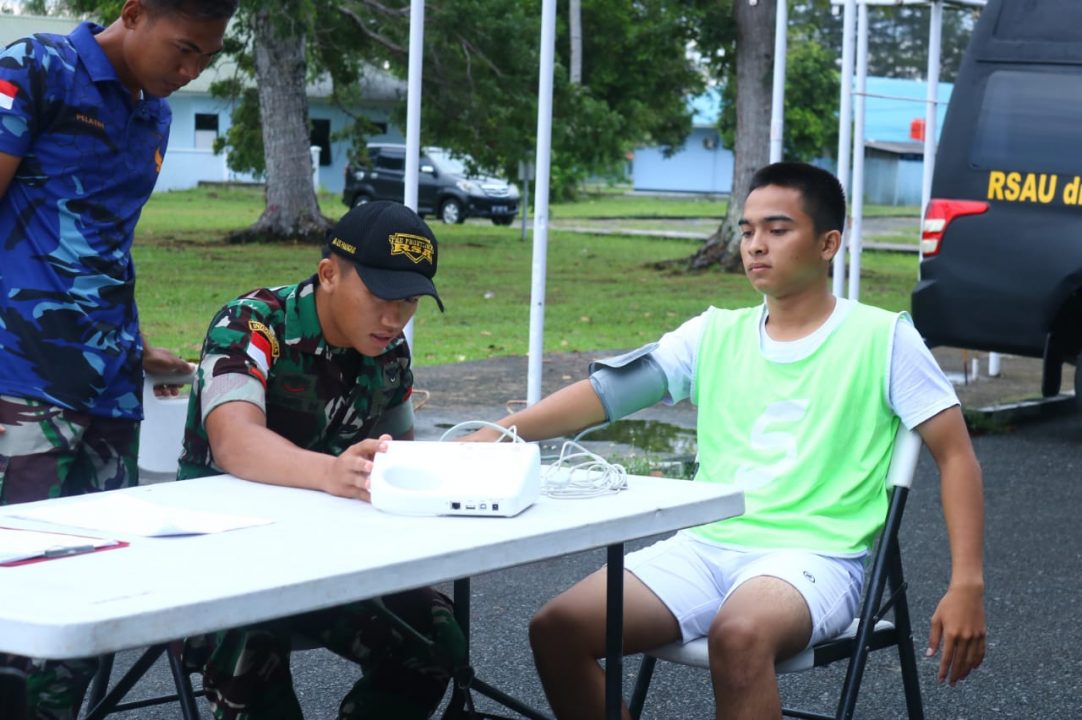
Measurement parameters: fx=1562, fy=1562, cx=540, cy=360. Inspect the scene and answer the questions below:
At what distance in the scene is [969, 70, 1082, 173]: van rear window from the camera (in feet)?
28.0

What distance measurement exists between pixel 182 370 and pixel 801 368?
4.49 ft

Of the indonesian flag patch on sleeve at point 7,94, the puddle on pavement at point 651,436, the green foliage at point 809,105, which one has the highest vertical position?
the green foliage at point 809,105

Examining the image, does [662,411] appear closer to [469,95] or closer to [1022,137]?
[1022,137]

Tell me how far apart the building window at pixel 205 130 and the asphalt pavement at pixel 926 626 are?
4072cm

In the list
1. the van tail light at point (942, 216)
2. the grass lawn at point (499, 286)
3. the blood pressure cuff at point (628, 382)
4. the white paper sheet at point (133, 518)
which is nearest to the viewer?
the white paper sheet at point (133, 518)

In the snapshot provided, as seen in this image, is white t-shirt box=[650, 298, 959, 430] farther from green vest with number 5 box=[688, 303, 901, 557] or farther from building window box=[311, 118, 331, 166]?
building window box=[311, 118, 331, 166]

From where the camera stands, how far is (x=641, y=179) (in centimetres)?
6188

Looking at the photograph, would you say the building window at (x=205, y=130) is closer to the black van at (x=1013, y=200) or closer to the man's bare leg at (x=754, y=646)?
the black van at (x=1013, y=200)

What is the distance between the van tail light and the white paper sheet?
6.75 m

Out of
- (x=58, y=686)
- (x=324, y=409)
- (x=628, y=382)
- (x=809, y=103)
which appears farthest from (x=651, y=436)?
(x=809, y=103)

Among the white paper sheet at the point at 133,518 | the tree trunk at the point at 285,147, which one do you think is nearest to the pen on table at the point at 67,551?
the white paper sheet at the point at 133,518

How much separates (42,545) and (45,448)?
0.89 meters

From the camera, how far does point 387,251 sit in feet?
10.2

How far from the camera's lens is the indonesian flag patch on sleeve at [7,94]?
3.07 m
